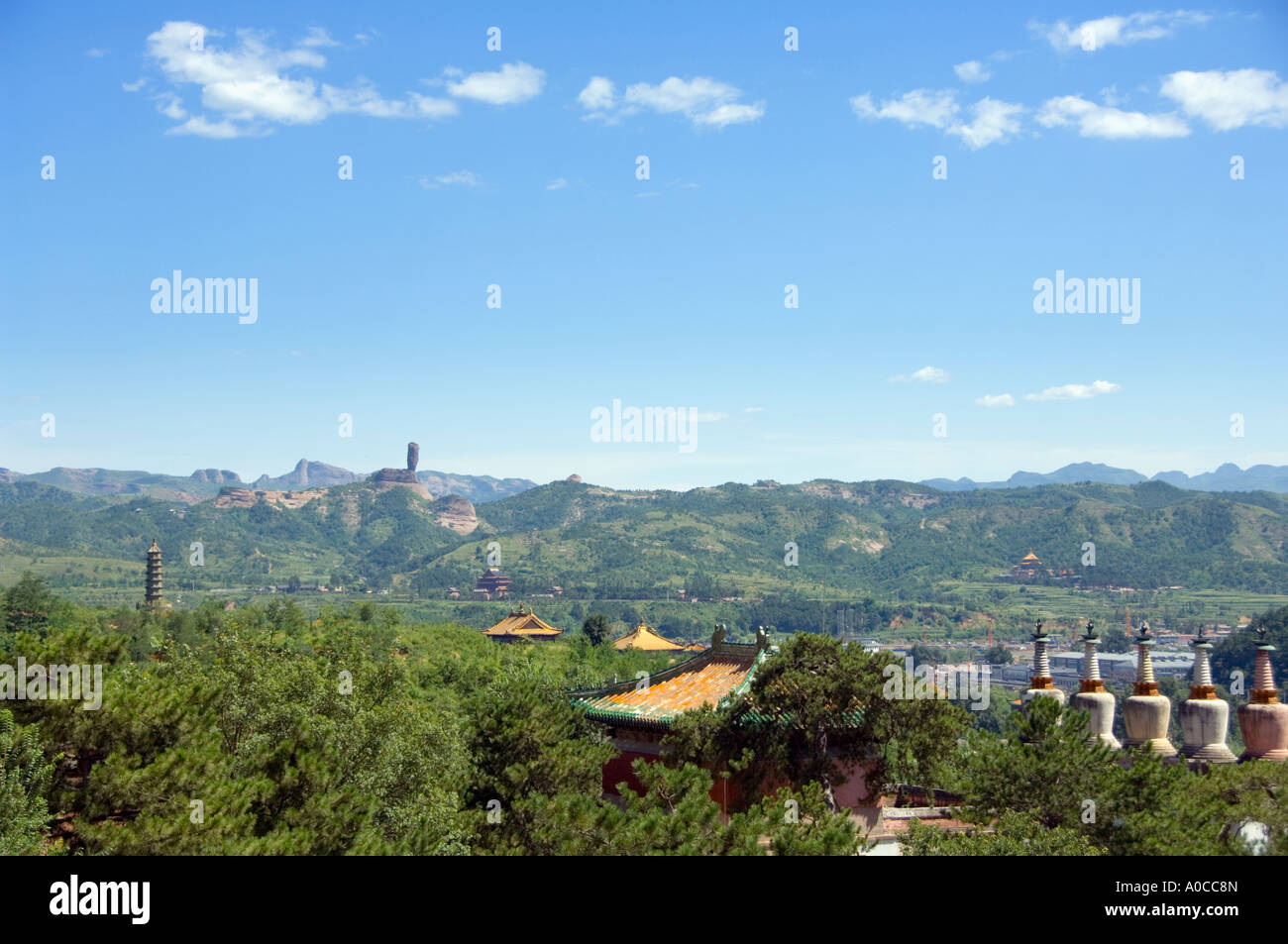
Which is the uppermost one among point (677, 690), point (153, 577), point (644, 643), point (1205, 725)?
point (677, 690)

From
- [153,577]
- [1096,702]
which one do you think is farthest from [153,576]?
[1096,702]

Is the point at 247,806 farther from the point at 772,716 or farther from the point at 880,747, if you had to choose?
the point at 880,747

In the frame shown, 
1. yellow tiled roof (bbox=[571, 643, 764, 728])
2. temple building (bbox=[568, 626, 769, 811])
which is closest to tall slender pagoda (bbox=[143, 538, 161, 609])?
yellow tiled roof (bbox=[571, 643, 764, 728])

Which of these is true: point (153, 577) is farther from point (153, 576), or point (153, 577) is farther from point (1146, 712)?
point (1146, 712)

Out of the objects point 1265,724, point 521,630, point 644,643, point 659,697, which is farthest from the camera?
point 521,630

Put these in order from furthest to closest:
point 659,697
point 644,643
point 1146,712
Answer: point 644,643
point 659,697
point 1146,712
